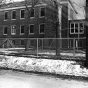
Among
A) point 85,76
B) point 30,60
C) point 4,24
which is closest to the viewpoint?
point 85,76

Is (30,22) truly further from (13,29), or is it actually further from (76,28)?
(76,28)

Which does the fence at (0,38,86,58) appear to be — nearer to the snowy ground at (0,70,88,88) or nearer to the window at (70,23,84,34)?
the window at (70,23,84,34)

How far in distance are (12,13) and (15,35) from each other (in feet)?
19.2

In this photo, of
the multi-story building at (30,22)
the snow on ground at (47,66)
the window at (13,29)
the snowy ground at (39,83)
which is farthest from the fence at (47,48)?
the window at (13,29)

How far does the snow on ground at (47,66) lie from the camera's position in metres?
8.39

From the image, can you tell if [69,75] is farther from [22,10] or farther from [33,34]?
[22,10]

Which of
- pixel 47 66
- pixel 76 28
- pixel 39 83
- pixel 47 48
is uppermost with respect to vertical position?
pixel 76 28

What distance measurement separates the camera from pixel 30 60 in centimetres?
1088

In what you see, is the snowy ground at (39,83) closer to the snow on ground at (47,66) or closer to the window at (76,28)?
the snow on ground at (47,66)

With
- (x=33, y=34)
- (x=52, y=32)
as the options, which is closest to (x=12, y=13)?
(x=33, y=34)

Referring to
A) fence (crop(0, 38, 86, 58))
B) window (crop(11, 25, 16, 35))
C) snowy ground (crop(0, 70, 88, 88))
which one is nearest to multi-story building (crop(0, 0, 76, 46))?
window (crop(11, 25, 16, 35))

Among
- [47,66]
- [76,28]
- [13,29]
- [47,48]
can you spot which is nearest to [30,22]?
[13,29]

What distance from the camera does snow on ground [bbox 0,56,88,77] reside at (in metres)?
8.39

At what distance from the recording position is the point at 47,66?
373 inches
